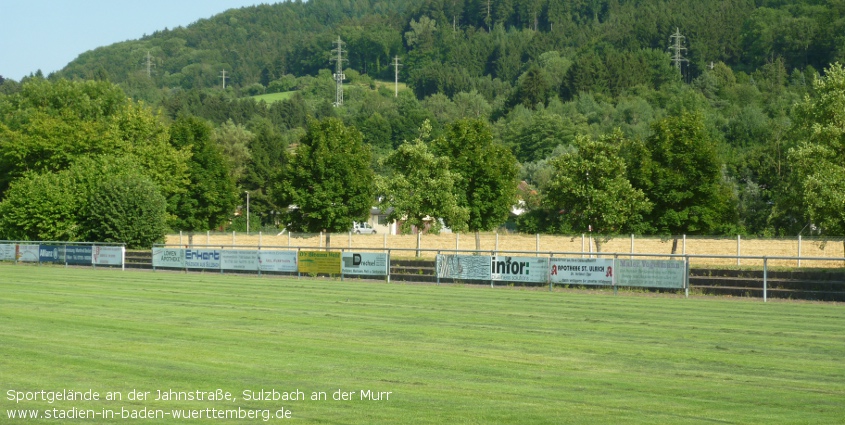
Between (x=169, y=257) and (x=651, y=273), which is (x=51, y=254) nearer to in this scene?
(x=169, y=257)

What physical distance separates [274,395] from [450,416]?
2529 millimetres

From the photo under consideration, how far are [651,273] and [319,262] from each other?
55.8 feet

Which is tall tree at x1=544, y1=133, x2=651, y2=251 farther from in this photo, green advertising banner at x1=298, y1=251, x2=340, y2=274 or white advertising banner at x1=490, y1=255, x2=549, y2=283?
white advertising banner at x1=490, y1=255, x2=549, y2=283

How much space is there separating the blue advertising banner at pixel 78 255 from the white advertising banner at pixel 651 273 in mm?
33217

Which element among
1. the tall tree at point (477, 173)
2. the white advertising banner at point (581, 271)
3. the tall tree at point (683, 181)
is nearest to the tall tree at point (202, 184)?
the tall tree at point (477, 173)

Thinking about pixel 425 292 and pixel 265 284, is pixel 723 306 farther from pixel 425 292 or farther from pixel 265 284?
pixel 265 284

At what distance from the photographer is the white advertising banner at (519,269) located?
39469 millimetres

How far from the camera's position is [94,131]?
84688 millimetres

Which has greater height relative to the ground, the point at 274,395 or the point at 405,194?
the point at 405,194

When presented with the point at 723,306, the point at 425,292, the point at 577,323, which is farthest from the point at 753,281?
the point at 577,323

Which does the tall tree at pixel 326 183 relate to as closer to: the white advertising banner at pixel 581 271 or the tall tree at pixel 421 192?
the tall tree at pixel 421 192

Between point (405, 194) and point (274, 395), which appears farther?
point (405, 194)

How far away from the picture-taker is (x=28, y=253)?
60.2 metres

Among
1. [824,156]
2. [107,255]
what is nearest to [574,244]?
[824,156]
